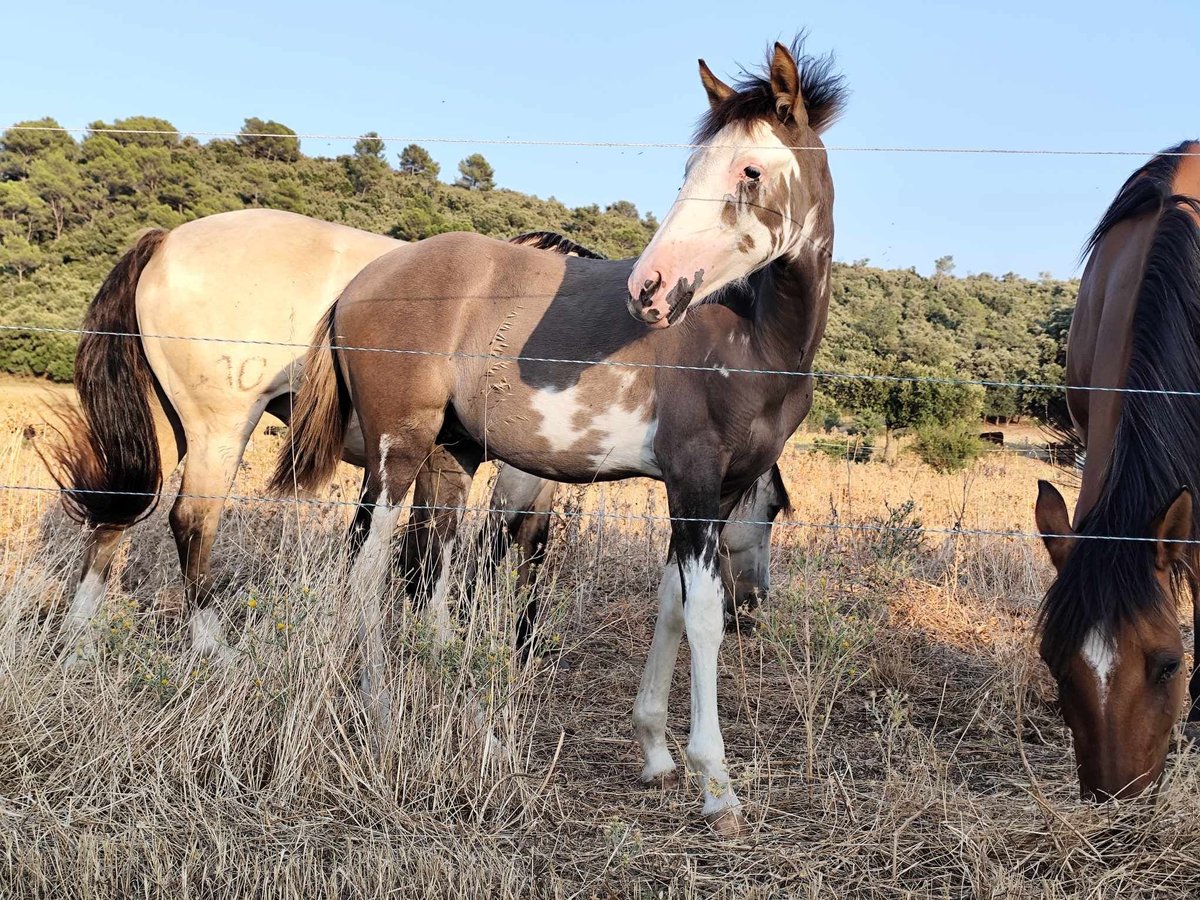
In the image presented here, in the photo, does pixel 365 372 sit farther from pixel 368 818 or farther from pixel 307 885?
pixel 307 885

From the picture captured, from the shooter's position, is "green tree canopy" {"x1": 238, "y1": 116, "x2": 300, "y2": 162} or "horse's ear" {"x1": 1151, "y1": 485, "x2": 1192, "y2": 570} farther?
"green tree canopy" {"x1": 238, "y1": 116, "x2": 300, "y2": 162}

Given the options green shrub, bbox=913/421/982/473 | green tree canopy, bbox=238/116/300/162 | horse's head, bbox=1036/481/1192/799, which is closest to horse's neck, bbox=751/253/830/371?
horse's head, bbox=1036/481/1192/799

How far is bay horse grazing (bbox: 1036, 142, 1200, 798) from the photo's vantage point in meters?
2.73

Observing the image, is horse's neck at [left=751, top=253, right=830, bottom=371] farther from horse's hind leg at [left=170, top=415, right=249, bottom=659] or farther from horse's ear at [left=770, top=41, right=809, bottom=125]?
horse's hind leg at [left=170, top=415, right=249, bottom=659]

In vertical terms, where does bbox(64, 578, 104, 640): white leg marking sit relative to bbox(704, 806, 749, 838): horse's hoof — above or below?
below

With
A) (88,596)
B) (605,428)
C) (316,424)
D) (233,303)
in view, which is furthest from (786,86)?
(88,596)

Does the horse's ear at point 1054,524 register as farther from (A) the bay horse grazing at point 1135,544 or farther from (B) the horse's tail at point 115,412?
(B) the horse's tail at point 115,412

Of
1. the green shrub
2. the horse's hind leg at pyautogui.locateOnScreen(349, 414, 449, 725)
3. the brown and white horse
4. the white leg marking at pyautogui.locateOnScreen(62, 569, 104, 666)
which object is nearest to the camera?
the white leg marking at pyautogui.locateOnScreen(62, 569, 104, 666)

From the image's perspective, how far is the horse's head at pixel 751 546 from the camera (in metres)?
4.64

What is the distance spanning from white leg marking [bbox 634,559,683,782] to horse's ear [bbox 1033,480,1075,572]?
1210mm

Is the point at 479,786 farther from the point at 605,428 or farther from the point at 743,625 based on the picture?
the point at 743,625

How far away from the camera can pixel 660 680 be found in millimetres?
3637

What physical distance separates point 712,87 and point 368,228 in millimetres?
24727

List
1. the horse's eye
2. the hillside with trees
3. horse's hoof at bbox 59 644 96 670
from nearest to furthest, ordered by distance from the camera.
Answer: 1. the horse's eye
2. horse's hoof at bbox 59 644 96 670
3. the hillside with trees
